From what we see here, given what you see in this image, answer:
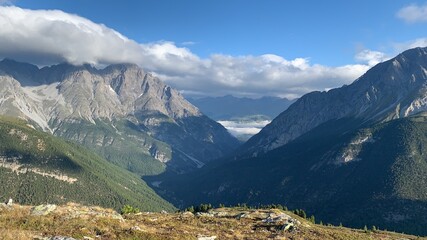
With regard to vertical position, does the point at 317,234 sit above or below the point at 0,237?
below

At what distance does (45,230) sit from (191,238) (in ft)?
63.1

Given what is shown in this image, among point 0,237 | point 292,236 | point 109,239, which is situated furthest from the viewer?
point 292,236

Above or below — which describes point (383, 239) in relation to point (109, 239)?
Answer: below

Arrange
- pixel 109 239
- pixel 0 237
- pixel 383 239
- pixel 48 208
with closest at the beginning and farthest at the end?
pixel 0 237, pixel 109 239, pixel 48 208, pixel 383 239

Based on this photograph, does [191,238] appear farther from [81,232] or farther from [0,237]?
[0,237]

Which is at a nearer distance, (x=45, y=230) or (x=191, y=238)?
(x=45, y=230)

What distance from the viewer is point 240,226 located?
80812 millimetres

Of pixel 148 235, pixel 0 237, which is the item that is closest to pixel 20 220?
pixel 0 237

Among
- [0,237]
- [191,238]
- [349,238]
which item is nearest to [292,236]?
[349,238]

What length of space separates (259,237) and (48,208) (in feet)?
115

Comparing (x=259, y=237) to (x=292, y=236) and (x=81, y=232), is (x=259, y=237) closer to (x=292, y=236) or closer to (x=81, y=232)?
(x=292, y=236)

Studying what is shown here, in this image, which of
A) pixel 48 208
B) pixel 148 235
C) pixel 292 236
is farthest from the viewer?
pixel 292 236

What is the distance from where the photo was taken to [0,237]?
140 ft

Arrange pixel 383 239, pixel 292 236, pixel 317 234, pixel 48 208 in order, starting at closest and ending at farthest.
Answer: pixel 48 208
pixel 292 236
pixel 317 234
pixel 383 239
